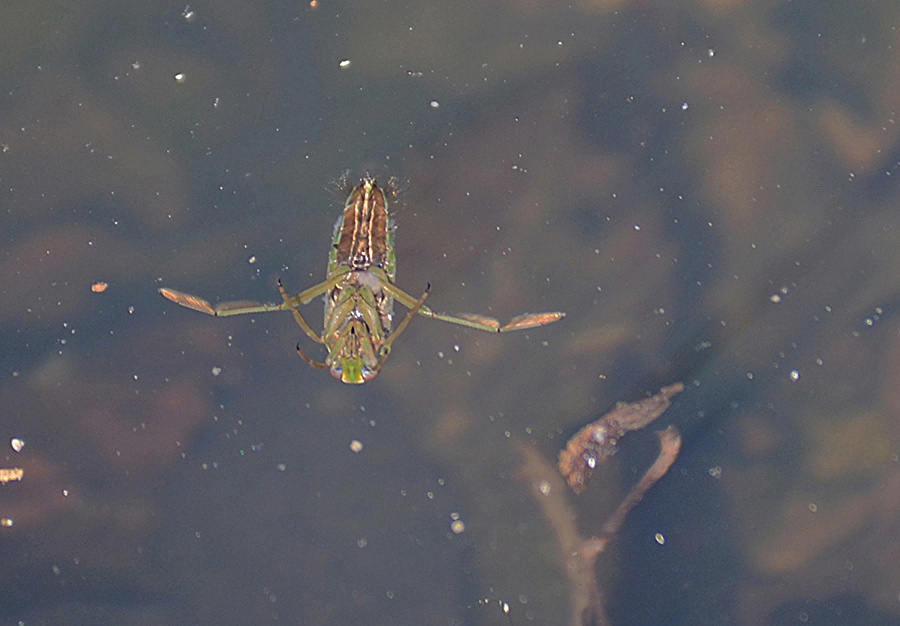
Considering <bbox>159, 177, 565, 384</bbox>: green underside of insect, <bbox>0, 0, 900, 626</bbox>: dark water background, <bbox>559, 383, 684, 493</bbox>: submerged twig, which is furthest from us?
<bbox>559, 383, 684, 493</bbox>: submerged twig

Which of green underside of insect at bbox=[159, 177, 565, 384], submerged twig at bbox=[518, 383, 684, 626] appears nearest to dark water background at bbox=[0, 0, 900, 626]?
submerged twig at bbox=[518, 383, 684, 626]

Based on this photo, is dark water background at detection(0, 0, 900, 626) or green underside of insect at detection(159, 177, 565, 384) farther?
dark water background at detection(0, 0, 900, 626)

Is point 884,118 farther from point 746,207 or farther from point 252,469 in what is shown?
point 252,469

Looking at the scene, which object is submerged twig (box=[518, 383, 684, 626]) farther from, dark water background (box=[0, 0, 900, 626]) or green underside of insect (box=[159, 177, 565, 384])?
green underside of insect (box=[159, 177, 565, 384])

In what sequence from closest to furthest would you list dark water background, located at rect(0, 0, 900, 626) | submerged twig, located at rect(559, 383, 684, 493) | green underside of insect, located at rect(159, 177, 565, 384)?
green underside of insect, located at rect(159, 177, 565, 384), dark water background, located at rect(0, 0, 900, 626), submerged twig, located at rect(559, 383, 684, 493)

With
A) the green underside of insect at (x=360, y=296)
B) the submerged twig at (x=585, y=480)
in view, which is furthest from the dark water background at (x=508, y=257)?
the green underside of insect at (x=360, y=296)

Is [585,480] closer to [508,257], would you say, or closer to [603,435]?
[603,435]

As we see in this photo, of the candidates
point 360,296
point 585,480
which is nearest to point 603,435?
point 585,480
